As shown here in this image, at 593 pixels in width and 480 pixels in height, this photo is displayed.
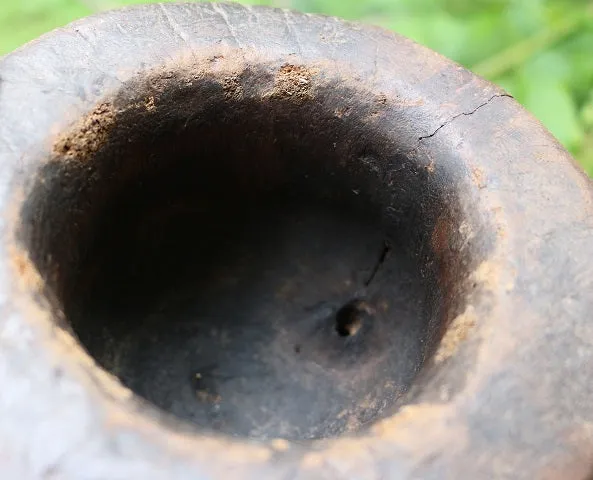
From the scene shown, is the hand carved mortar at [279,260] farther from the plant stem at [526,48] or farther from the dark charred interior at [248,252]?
the plant stem at [526,48]

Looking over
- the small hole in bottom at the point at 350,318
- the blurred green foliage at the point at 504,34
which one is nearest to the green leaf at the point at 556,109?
the blurred green foliage at the point at 504,34

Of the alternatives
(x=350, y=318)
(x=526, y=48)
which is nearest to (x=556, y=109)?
(x=526, y=48)

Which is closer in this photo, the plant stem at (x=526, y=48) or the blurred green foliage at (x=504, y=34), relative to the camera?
the blurred green foliage at (x=504, y=34)

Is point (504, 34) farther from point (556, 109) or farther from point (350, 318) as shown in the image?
point (350, 318)

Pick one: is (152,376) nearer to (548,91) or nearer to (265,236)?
(265,236)

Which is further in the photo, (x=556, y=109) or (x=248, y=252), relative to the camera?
(x=556, y=109)

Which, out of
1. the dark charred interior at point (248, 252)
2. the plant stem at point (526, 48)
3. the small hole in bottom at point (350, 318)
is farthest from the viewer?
the plant stem at point (526, 48)
